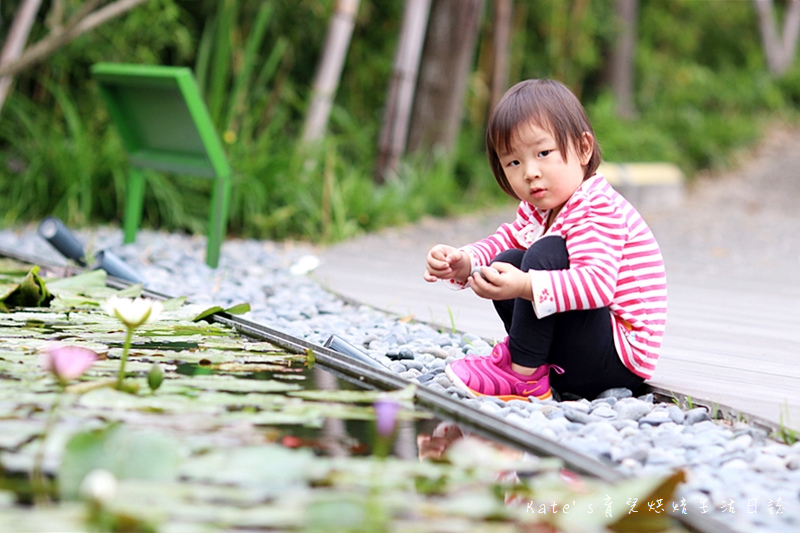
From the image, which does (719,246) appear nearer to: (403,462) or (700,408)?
(700,408)

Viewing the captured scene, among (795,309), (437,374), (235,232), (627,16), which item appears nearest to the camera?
(437,374)

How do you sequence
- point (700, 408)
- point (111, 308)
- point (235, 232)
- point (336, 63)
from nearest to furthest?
point (111, 308) → point (700, 408) → point (235, 232) → point (336, 63)

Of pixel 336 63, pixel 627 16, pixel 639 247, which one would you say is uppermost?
pixel 627 16

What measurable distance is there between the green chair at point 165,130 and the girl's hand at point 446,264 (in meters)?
1.74

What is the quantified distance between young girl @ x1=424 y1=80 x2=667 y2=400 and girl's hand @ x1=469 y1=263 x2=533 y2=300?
0.01 metres

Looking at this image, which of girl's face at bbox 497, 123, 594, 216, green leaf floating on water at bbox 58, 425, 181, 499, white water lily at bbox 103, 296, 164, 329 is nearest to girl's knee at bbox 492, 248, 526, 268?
girl's face at bbox 497, 123, 594, 216

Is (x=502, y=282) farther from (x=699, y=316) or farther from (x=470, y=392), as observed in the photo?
(x=699, y=316)

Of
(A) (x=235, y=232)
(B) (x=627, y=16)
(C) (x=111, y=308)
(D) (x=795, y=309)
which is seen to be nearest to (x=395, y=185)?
(A) (x=235, y=232)

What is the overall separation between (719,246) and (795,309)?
8.24 feet

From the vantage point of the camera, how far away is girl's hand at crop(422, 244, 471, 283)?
187cm

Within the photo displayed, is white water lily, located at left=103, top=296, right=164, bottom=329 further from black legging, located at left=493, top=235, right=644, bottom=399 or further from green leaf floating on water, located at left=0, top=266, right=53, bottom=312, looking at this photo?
green leaf floating on water, located at left=0, top=266, right=53, bottom=312

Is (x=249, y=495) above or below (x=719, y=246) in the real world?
below

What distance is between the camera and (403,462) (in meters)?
1.17

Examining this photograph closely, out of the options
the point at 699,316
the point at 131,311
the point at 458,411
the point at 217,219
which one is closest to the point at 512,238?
the point at 458,411
